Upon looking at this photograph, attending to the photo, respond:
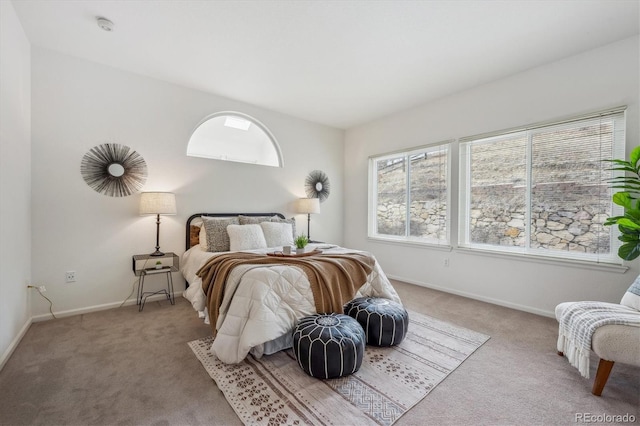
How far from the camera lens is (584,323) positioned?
5.98 feet

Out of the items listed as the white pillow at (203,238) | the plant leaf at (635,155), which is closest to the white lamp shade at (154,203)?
the white pillow at (203,238)

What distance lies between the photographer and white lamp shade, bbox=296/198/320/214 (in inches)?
181

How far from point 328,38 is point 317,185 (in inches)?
108

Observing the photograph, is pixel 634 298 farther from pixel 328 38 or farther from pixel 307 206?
pixel 307 206

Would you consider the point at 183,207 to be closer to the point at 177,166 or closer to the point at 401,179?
the point at 177,166

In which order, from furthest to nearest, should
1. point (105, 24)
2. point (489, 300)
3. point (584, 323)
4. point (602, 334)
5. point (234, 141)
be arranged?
point (234, 141)
point (489, 300)
point (105, 24)
point (584, 323)
point (602, 334)

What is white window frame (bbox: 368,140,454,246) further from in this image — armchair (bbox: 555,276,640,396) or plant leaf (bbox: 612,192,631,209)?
armchair (bbox: 555,276,640,396)

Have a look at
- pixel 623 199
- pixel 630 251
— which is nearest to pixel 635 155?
pixel 623 199

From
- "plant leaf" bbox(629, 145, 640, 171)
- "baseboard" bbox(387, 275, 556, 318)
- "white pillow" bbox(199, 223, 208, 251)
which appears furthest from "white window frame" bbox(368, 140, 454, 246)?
"white pillow" bbox(199, 223, 208, 251)

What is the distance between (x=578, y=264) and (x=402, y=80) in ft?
9.31

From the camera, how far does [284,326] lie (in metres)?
2.06

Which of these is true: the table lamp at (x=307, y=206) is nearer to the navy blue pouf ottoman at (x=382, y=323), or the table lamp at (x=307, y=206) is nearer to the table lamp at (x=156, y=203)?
the table lamp at (x=156, y=203)

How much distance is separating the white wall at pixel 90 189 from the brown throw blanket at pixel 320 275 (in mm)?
1416

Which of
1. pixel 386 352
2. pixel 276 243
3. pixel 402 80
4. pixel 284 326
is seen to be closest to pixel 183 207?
pixel 276 243
